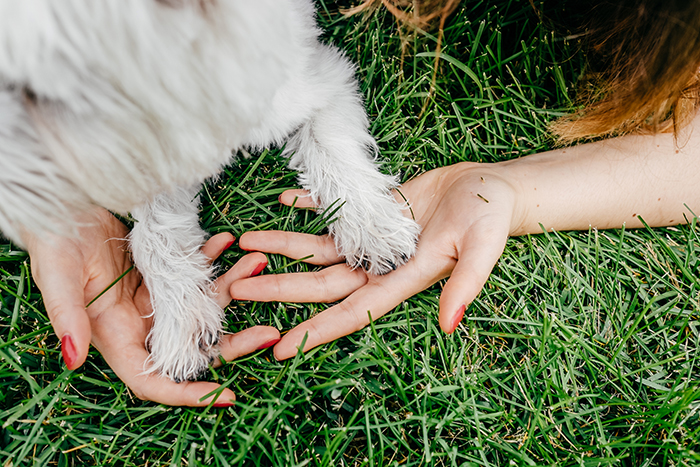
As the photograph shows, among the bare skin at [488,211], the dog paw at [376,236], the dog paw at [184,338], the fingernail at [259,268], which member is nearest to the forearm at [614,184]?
the bare skin at [488,211]

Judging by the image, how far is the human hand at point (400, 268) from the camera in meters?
2.11

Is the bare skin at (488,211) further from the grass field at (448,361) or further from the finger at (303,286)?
the grass field at (448,361)

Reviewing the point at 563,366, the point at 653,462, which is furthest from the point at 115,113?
the point at 653,462

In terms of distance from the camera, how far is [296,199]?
2541mm


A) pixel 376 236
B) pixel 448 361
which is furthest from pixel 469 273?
pixel 448 361

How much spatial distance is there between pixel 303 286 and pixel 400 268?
52 centimetres

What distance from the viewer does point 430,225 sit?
235 centimetres

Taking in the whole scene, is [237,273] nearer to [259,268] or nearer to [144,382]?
[259,268]

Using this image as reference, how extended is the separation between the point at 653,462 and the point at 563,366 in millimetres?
608

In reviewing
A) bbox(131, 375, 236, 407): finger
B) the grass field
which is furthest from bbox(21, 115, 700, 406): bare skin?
the grass field

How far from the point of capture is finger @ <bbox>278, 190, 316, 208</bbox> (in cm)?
255

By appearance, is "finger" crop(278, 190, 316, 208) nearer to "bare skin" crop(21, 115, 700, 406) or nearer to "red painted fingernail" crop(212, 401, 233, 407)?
"bare skin" crop(21, 115, 700, 406)

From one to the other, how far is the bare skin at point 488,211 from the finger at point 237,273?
59mm

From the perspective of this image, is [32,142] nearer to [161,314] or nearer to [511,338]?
[161,314]
